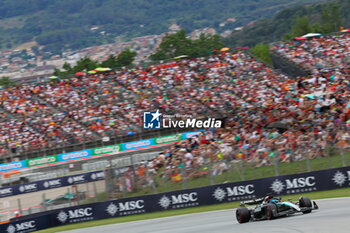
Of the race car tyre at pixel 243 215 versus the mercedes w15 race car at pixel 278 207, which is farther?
the race car tyre at pixel 243 215

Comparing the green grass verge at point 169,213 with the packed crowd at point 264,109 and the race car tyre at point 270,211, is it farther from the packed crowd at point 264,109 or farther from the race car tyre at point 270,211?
the race car tyre at point 270,211

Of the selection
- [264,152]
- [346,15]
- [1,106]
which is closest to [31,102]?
[1,106]

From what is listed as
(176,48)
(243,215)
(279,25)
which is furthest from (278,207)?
(279,25)

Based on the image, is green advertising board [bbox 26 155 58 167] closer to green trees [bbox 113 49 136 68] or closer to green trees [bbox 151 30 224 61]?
green trees [bbox 113 49 136 68]

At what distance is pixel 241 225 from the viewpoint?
14.4m

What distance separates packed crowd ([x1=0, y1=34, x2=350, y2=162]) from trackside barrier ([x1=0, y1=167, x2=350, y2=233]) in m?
Result: 5.14

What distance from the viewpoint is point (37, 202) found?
22.9 m

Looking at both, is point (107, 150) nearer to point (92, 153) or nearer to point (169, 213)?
point (92, 153)

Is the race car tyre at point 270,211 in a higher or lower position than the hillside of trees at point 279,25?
higher

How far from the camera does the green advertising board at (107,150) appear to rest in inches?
1469

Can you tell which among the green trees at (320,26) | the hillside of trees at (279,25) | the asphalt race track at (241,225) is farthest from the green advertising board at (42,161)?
the hillside of trees at (279,25)

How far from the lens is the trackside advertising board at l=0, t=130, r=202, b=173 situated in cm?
3694

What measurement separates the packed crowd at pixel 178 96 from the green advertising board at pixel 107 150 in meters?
0.89

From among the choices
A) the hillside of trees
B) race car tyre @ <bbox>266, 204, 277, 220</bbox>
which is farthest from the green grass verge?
the hillside of trees
